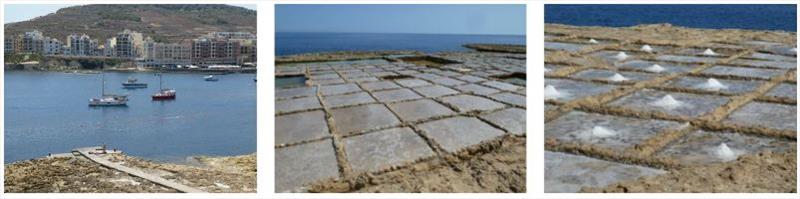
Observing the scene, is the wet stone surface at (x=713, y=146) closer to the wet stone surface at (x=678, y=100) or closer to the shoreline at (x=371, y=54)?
the wet stone surface at (x=678, y=100)

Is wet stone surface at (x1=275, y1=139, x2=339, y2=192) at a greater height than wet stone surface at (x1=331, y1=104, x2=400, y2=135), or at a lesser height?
lesser

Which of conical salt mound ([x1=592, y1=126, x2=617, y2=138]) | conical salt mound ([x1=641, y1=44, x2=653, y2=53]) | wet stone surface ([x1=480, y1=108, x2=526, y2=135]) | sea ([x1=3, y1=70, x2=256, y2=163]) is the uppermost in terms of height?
conical salt mound ([x1=641, y1=44, x2=653, y2=53])

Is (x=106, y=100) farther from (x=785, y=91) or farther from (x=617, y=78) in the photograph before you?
(x=785, y=91)

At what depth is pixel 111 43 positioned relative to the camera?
8.53 metres

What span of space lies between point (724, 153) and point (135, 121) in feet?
88.4

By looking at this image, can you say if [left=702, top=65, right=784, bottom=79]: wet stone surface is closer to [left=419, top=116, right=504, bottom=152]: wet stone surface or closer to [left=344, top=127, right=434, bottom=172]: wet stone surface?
[left=419, top=116, right=504, bottom=152]: wet stone surface

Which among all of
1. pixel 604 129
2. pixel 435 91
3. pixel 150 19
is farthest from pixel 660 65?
pixel 150 19

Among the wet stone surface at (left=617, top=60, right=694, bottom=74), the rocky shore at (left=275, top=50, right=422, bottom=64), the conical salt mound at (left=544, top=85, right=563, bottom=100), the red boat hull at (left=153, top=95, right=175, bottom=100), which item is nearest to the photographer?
the rocky shore at (left=275, top=50, right=422, bottom=64)

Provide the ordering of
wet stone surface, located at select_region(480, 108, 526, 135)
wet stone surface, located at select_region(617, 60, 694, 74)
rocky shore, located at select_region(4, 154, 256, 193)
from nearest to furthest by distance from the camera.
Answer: wet stone surface, located at select_region(480, 108, 526, 135) → wet stone surface, located at select_region(617, 60, 694, 74) → rocky shore, located at select_region(4, 154, 256, 193)

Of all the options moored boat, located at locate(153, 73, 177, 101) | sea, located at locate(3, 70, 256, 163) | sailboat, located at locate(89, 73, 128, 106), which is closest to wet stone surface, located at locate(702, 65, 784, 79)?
sea, located at locate(3, 70, 256, 163)

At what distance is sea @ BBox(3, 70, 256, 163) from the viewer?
46.5 feet

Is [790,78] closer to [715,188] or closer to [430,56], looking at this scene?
[715,188]

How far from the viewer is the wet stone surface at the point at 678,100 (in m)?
2.70
